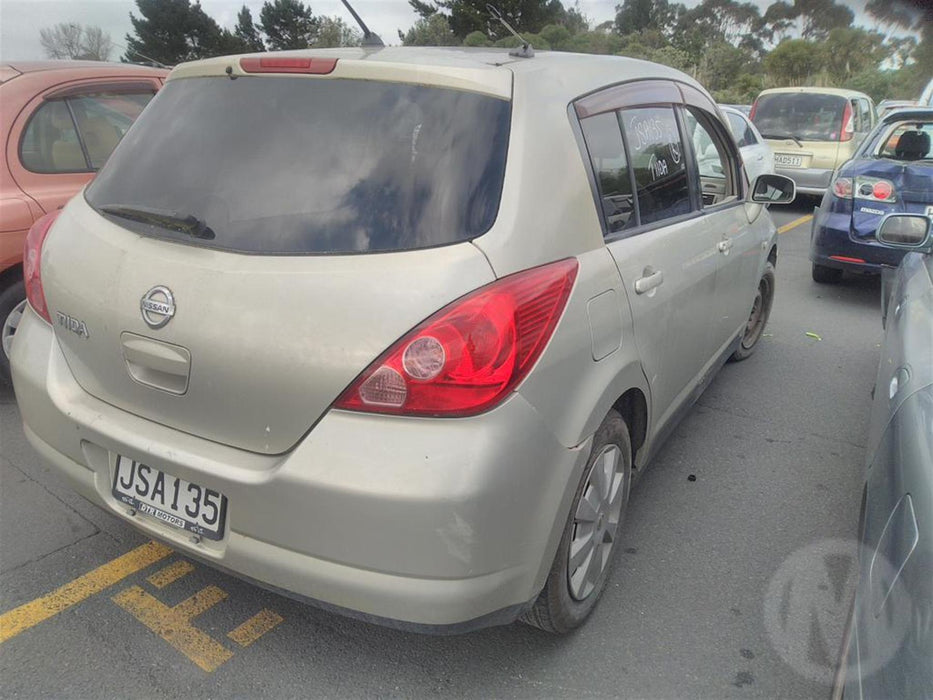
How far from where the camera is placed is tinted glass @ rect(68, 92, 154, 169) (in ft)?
13.4

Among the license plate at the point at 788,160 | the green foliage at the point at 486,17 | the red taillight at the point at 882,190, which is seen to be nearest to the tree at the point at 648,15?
the green foliage at the point at 486,17

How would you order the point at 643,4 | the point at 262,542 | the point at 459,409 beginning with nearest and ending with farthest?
the point at 459,409 < the point at 262,542 < the point at 643,4

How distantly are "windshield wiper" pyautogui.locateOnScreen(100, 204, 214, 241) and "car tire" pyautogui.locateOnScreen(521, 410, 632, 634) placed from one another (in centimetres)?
124

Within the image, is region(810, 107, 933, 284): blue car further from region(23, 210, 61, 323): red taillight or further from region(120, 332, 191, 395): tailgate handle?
region(23, 210, 61, 323): red taillight

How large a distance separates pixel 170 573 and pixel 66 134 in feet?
9.10

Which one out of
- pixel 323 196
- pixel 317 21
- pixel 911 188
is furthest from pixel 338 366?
pixel 317 21

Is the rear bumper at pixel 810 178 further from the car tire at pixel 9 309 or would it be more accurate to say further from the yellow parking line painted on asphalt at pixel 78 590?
the yellow parking line painted on asphalt at pixel 78 590

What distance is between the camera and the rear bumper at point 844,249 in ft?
18.8

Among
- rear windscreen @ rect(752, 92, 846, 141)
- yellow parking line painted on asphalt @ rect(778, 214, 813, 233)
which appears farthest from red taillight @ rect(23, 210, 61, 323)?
rear windscreen @ rect(752, 92, 846, 141)

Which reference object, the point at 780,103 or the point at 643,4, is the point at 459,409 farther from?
the point at 643,4

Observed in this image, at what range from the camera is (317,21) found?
45375mm

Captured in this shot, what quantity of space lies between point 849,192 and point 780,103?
20.8ft

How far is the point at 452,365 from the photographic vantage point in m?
1.66

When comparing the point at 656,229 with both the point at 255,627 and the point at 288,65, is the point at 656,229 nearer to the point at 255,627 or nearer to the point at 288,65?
the point at 288,65
